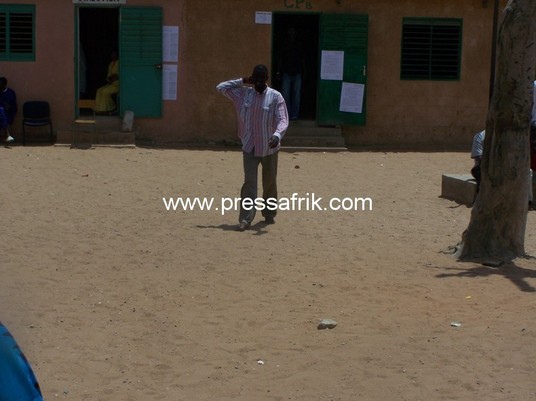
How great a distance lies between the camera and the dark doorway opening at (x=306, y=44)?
19844mm

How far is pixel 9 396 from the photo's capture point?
345 cm

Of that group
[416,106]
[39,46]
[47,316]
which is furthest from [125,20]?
[47,316]

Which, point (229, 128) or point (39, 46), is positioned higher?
point (39, 46)

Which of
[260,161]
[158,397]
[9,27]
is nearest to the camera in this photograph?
[158,397]

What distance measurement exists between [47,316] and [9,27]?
11323mm

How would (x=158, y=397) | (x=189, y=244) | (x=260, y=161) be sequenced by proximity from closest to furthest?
(x=158, y=397) < (x=189, y=244) < (x=260, y=161)

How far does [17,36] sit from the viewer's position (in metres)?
18.0

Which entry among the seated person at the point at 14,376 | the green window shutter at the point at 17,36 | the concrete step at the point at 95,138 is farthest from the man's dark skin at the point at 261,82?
the green window shutter at the point at 17,36

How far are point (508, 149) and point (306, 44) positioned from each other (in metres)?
11.3

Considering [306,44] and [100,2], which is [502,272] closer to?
[100,2]

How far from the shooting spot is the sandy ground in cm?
638

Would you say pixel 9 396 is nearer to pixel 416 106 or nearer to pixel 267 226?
pixel 267 226

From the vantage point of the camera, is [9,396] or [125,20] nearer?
[9,396]

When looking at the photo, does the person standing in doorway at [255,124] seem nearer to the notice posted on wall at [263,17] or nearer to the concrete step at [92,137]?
the concrete step at [92,137]
